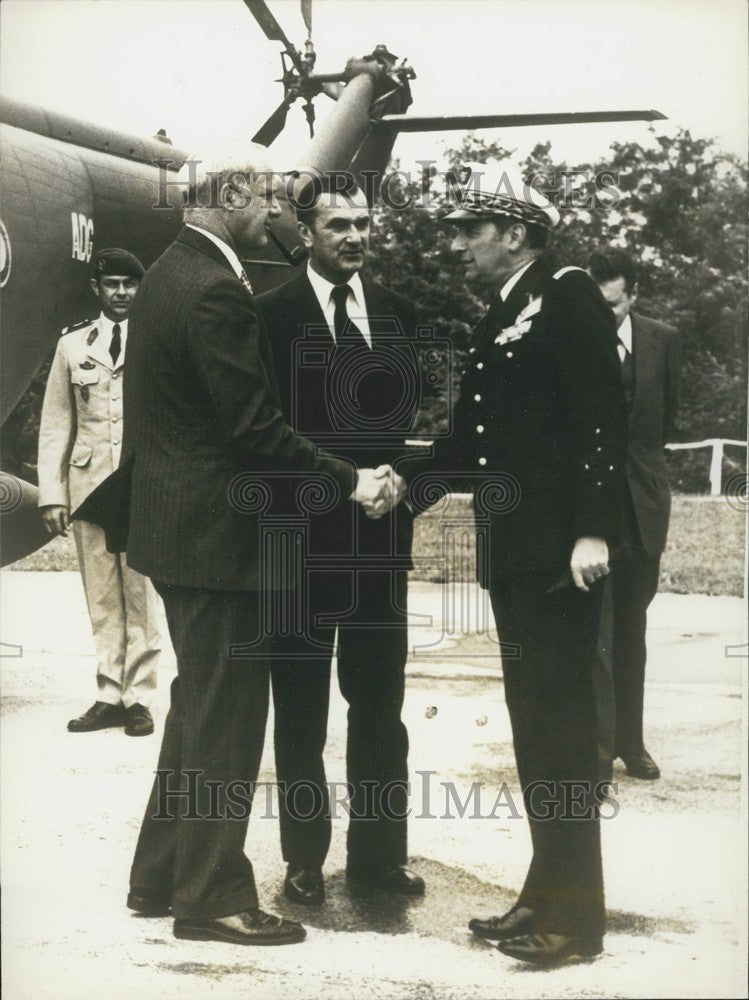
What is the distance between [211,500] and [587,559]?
3.72 feet

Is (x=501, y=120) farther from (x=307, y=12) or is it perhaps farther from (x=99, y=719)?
(x=99, y=719)

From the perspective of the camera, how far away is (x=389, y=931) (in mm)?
3885

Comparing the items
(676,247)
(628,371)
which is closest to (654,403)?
(628,371)

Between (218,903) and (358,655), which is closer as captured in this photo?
(218,903)

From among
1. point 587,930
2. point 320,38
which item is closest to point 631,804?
point 587,930

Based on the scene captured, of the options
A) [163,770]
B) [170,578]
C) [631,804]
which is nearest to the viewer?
[170,578]

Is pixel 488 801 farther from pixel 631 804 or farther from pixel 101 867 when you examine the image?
pixel 101 867

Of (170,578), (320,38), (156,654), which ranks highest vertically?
(320,38)

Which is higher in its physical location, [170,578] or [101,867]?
[170,578]

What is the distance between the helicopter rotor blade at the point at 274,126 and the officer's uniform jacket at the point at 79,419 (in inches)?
35.7

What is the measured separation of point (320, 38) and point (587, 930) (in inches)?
124

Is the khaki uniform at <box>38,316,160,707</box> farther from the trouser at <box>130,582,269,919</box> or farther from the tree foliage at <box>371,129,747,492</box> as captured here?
the tree foliage at <box>371,129,747,492</box>

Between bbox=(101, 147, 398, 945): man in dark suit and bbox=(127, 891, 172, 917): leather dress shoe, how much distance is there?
0.61 feet
